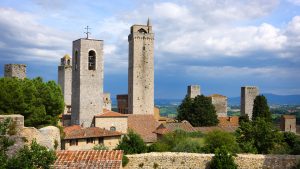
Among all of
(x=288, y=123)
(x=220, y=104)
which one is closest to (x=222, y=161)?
(x=288, y=123)

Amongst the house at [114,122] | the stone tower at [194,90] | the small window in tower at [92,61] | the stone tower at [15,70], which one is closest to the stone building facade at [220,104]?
the stone tower at [194,90]

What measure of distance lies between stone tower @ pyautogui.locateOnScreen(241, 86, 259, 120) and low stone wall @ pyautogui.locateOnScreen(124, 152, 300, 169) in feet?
178

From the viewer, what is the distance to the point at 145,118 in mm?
46094

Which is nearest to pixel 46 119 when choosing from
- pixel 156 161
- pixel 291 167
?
pixel 156 161

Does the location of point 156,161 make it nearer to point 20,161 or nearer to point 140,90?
point 20,161

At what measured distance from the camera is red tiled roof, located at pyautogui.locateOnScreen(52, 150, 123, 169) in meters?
10.6

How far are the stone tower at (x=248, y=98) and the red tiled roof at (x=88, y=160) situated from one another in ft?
201

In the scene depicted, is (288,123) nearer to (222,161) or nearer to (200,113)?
(200,113)

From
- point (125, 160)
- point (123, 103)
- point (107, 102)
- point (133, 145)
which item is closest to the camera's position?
point (125, 160)

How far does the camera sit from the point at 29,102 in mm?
27547

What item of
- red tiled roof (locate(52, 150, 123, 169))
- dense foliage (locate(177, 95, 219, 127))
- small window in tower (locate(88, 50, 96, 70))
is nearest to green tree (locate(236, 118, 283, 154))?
red tiled roof (locate(52, 150, 123, 169))

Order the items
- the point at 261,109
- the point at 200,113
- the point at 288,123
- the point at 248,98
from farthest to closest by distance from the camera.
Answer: the point at 248,98 < the point at 288,123 < the point at 261,109 < the point at 200,113

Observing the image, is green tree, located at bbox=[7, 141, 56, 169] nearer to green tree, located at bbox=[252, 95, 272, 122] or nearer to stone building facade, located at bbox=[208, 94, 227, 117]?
green tree, located at bbox=[252, 95, 272, 122]

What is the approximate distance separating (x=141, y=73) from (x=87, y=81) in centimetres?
1536
